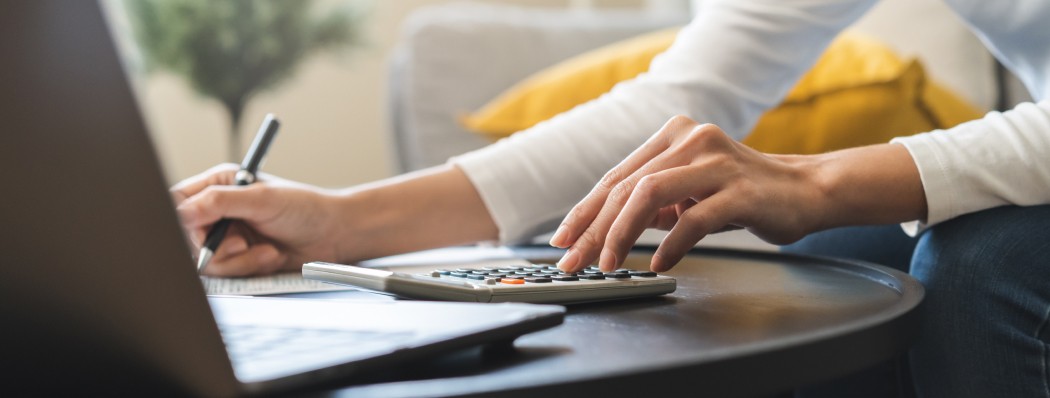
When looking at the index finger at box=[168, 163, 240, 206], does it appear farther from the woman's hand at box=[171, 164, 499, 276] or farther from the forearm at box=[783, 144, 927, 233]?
the forearm at box=[783, 144, 927, 233]

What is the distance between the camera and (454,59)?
5.37 feet

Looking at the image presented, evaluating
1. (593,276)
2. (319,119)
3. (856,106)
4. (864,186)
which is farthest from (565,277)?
(319,119)

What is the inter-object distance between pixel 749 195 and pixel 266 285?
345 millimetres

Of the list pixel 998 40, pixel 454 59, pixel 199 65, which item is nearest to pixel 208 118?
pixel 199 65

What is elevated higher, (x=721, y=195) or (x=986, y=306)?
(x=721, y=195)

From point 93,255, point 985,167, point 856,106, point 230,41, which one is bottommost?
point 856,106

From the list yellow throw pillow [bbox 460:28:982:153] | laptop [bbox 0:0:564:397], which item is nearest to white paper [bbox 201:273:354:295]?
laptop [bbox 0:0:564:397]

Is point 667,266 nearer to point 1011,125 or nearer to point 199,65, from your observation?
point 1011,125

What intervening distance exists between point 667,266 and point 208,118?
9.62 ft

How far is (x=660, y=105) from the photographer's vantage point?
2.43ft

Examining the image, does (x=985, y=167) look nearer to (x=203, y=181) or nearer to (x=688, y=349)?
(x=688, y=349)

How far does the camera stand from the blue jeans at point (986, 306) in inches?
18.6

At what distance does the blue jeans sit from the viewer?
1.55 feet

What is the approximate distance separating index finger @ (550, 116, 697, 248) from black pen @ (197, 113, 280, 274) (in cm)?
27
